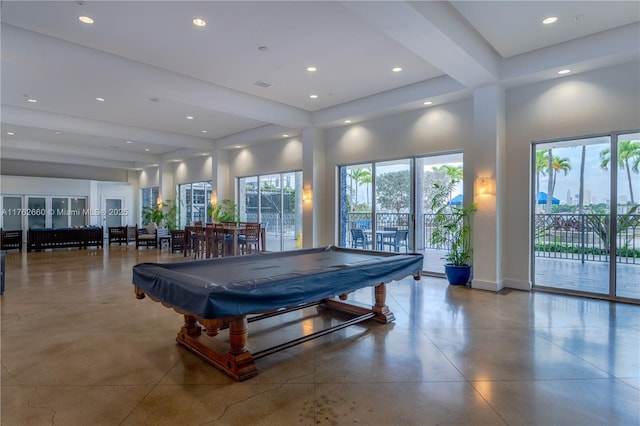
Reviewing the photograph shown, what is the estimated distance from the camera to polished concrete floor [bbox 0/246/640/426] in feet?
7.52

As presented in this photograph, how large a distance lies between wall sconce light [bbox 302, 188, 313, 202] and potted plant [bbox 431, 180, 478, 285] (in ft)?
9.82

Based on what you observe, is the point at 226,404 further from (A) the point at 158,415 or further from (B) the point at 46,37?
(B) the point at 46,37

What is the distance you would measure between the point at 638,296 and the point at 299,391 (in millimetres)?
5313

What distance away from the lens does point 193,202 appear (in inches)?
528

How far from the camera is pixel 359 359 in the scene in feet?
10.2

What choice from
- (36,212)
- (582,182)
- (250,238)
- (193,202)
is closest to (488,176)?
(582,182)

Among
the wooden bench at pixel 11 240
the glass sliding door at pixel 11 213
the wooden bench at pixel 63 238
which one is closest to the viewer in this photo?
the wooden bench at pixel 11 240

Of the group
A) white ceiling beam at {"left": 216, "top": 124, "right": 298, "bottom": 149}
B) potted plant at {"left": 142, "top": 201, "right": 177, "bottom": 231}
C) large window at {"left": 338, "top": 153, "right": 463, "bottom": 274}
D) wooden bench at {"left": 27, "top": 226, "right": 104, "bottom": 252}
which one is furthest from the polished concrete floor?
potted plant at {"left": 142, "top": 201, "right": 177, "bottom": 231}

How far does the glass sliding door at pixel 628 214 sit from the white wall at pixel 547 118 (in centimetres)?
36

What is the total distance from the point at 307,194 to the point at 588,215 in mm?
5594

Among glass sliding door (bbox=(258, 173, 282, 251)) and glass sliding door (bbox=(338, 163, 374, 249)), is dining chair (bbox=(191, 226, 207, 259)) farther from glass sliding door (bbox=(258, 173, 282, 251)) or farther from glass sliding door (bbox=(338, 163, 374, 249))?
glass sliding door (bbox=(338, 163, 374, 249))

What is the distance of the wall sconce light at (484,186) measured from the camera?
5691mm

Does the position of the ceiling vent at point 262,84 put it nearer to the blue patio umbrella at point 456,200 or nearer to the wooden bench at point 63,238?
the blue patio umbrella at point 456,200

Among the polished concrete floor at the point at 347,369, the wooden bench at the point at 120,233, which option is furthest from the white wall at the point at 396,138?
the wooden bench at the point at 120,233
